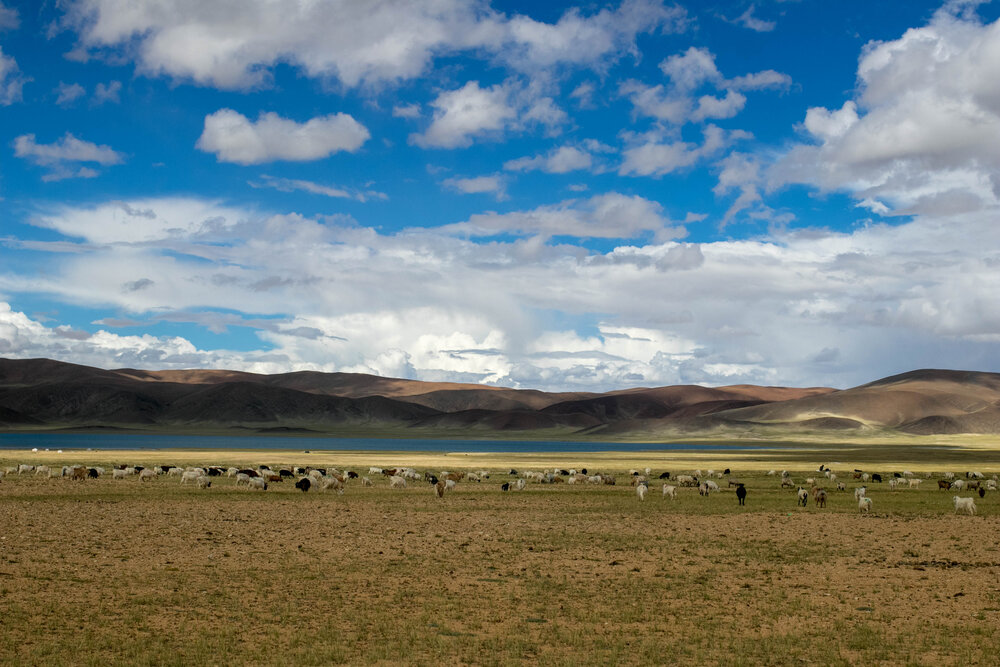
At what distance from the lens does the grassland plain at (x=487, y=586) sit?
1220cm

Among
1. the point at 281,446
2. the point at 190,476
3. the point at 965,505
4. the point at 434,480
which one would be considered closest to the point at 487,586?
the point at 965,505

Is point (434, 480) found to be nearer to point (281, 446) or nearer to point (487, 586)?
point (487, 586)

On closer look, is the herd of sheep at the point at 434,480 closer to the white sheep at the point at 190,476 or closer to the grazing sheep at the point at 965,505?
the white sheep at the point at 190,476

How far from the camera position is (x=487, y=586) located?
16531 mm

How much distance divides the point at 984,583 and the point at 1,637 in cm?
1743

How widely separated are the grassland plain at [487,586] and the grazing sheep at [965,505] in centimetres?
145

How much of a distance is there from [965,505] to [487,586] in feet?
71.1

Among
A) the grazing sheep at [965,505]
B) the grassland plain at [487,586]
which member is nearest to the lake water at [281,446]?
the grazing sheep at [965,505]

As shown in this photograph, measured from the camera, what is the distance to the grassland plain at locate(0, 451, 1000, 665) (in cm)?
1220

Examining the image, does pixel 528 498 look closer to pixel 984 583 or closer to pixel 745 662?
pixel 984 583

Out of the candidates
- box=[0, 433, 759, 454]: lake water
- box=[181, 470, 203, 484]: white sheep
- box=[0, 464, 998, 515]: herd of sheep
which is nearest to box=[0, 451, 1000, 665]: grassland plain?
box=[0, 464, 998, 515]: herd of sheep

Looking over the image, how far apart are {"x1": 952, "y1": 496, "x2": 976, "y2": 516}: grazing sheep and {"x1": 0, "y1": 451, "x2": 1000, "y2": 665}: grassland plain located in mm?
1448

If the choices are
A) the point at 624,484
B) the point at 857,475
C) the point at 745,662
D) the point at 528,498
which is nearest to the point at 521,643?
the point at 745,662

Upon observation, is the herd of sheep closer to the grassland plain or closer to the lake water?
the grassland plain
